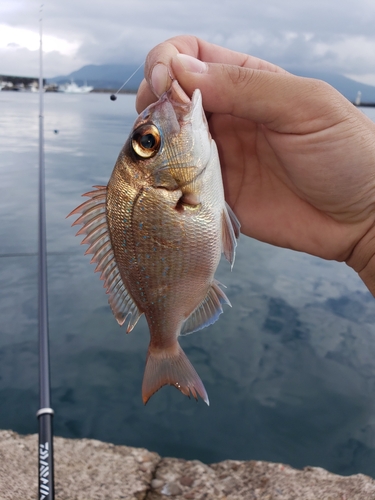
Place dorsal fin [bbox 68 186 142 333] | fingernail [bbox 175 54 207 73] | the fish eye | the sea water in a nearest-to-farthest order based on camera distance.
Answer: the fish eye → dorsal fin [bbox 68 186 142 333] → fingernail [bbox 175 54 207 73] → the sea water

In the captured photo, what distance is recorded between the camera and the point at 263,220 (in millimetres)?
2547

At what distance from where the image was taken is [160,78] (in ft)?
5.47

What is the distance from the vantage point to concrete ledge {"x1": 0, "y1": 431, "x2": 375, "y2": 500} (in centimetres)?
256

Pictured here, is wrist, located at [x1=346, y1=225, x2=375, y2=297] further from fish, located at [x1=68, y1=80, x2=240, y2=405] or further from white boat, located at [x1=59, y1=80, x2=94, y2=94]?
white boat, located at [x1=59, y1=80, x2=94, y2=94]

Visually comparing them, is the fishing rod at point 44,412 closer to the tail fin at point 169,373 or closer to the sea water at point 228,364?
the tail fin at point 169,373

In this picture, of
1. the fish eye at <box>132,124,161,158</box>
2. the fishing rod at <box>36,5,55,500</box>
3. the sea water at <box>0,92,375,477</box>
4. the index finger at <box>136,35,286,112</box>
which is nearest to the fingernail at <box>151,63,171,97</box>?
the index finger at <box>136,35,286,112</box>

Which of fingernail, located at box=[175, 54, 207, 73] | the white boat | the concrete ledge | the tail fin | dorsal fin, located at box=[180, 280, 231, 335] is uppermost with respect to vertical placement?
fingernail, located at box=[175, 54, 207, 73]

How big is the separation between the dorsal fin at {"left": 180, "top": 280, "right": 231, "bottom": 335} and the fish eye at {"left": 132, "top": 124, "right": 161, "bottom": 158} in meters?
0.59

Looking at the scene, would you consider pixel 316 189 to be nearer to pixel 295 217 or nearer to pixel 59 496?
pixel 295 217

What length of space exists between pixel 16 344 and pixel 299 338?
284 centimetres

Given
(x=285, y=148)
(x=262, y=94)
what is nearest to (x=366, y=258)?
(x=285, y=148)

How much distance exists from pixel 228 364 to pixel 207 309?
238cm

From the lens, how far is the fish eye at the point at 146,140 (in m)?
1.53

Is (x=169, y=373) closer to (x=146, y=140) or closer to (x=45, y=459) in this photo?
(x=45, y=459)
